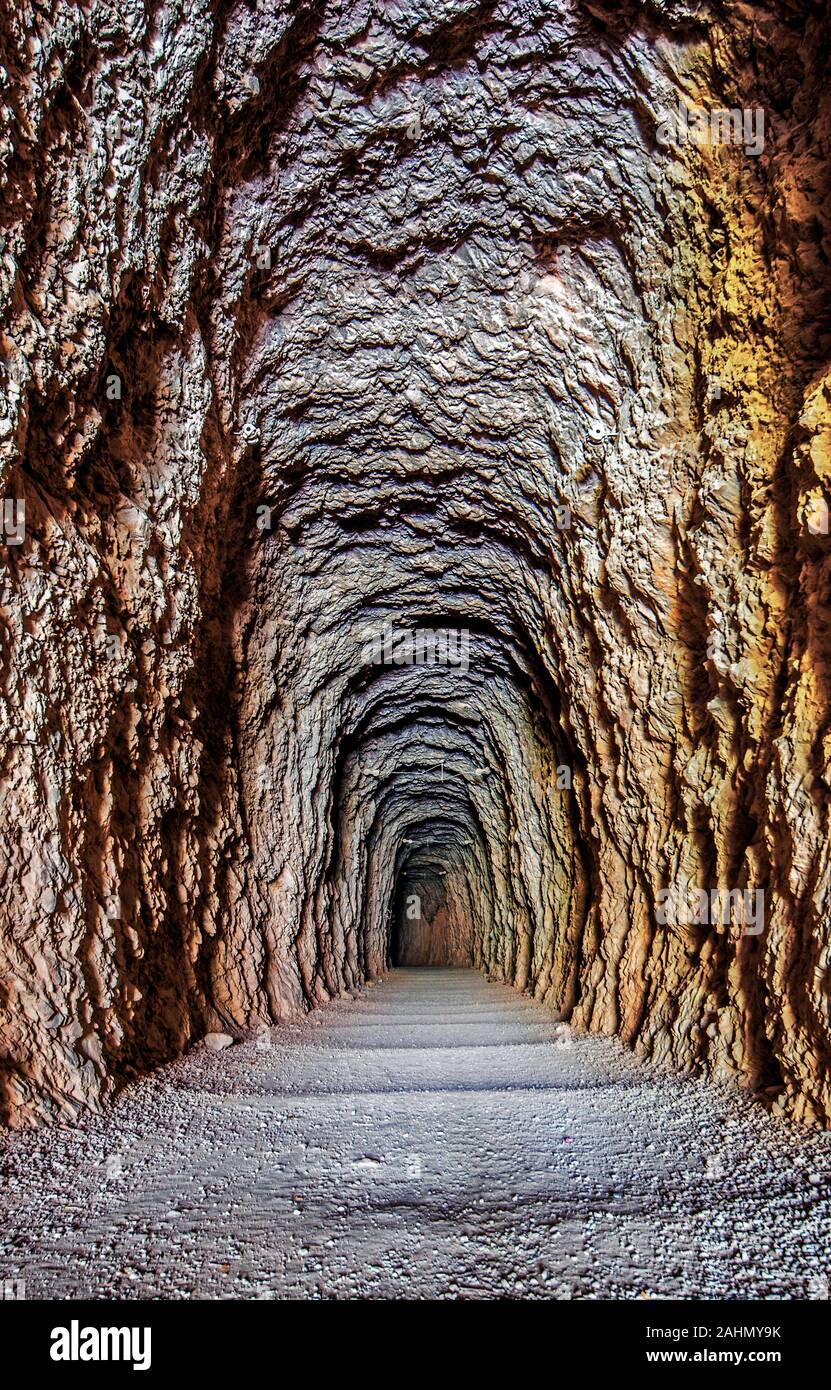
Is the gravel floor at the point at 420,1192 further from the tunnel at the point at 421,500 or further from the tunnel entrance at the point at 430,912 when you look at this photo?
the tunnel entrance at the point at 430,912

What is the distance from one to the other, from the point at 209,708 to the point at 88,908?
2.11 m

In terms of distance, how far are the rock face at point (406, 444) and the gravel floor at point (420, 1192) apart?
1.36ft

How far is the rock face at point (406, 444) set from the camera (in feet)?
11.6

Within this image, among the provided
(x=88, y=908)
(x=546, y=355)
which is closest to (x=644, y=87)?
(x=546, y=355)

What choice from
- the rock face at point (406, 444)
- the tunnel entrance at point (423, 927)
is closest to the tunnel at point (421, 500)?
the rock face at point (406, 444)

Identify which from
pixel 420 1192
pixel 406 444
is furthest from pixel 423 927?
pixel 420 1192

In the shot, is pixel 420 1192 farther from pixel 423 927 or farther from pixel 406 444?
pixel 423 927

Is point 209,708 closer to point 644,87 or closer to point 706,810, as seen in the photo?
point 706,810

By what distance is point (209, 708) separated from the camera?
580 centimetres

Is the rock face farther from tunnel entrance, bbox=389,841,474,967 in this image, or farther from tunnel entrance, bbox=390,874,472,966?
tunnel entrance, bbox=390,874,472,966

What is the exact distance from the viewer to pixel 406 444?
21.2 feet

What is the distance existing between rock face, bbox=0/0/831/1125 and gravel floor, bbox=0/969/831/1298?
414mm

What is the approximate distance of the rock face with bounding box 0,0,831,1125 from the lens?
3.52m

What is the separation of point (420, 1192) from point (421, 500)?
5735 mm
